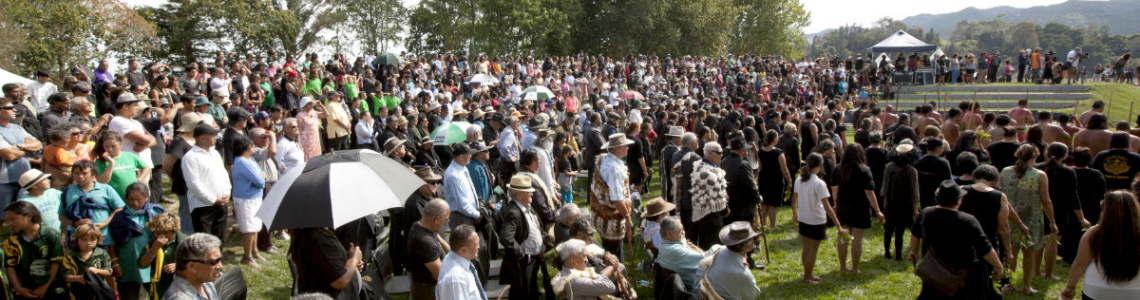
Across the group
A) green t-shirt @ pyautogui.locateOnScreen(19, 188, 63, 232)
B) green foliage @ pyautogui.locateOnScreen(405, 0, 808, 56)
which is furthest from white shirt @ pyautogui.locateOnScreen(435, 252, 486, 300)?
green foliage @ pyautogui.locateOnScreen(405, 0, 808, 56)

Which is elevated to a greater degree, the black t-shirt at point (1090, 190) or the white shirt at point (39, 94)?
the white shirt at point (39, 94)

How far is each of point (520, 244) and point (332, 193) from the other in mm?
1914

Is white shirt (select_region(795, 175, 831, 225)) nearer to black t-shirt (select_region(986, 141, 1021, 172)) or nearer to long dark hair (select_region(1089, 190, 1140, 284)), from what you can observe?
long dark hair (select_region(1089, 190, 1140, 284))

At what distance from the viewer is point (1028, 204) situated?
6398 mm

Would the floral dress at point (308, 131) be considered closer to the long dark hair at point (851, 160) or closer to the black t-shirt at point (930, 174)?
the long dark hair at point (851, 160)

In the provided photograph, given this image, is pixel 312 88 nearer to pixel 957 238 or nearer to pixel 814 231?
pixel 814 231

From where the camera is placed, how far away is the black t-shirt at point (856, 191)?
6824 mm

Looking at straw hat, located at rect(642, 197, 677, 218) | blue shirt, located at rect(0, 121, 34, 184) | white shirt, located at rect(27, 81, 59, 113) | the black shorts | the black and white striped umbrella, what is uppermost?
white shirt, located at rect(27, 81, 59, 113)

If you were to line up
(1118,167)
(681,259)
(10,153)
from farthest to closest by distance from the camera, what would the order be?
(1118,167), (10,153), (681,259)

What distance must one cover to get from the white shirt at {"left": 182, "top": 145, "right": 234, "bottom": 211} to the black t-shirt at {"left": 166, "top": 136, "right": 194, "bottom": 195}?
1.92 feet

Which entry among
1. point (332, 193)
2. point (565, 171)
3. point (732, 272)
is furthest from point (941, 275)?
point (565, 171)

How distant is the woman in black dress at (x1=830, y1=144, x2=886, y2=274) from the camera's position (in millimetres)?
6816

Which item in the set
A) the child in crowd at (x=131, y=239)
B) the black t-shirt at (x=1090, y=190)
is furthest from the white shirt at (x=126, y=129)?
the black t-shirt at (x=1090, y=190)

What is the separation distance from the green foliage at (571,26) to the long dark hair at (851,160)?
33184 mm
